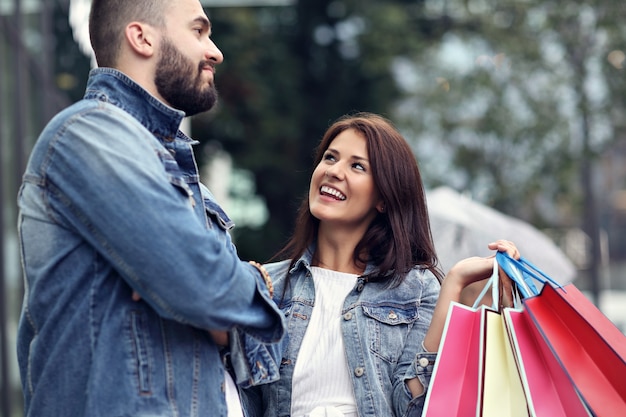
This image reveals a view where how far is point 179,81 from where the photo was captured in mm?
2574

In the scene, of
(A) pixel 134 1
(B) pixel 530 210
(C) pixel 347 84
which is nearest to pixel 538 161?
(B) pixel 530 210

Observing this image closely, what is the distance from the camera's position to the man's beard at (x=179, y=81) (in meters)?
2.56

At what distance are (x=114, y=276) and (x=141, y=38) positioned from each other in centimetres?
65

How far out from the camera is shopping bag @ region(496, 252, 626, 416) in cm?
262

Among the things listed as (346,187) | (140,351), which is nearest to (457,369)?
(346,187)

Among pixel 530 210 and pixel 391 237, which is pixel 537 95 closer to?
pixel 530 210

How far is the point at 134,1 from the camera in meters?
2.57

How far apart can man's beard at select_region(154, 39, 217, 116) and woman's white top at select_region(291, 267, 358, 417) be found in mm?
977

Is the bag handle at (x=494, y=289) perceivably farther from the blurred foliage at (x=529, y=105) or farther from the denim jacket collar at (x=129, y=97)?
the blurred foliage at (x=529, y=105)

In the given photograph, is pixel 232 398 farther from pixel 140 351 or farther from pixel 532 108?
pixel 532 108

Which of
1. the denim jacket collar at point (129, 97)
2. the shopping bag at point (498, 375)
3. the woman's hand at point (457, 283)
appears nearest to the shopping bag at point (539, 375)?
the shopping bag at point (498, 375)

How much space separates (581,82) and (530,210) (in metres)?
2.06

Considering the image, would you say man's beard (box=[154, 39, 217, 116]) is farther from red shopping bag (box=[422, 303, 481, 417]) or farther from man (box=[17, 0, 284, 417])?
red shopping bag (box=[422, 303, 481, 417])

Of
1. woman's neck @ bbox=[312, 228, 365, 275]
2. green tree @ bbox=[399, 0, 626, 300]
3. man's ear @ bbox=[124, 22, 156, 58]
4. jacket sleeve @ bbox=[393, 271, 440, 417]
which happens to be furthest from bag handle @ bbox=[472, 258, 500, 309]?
green tree @ bbox=[399, 0, 626, 300]
